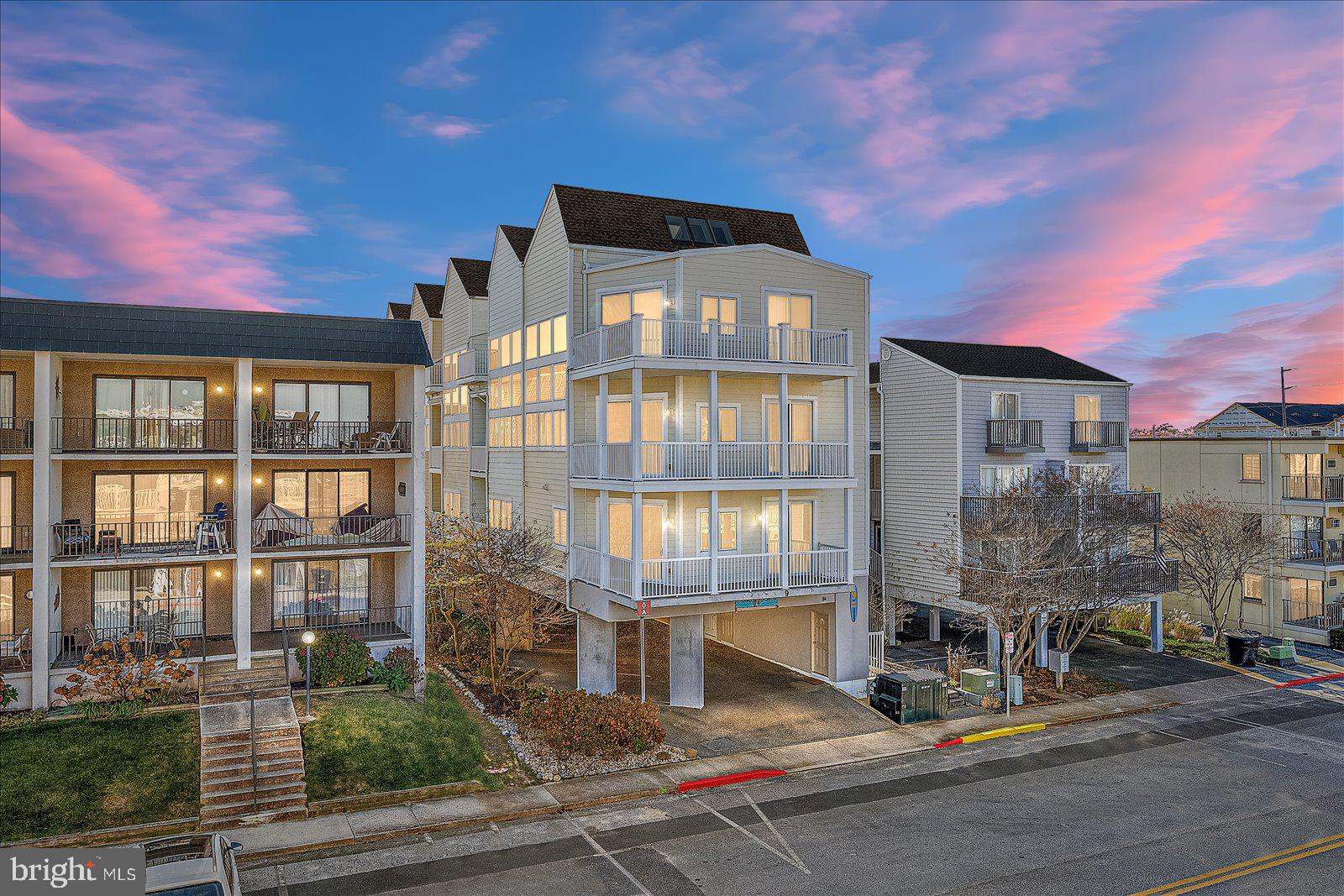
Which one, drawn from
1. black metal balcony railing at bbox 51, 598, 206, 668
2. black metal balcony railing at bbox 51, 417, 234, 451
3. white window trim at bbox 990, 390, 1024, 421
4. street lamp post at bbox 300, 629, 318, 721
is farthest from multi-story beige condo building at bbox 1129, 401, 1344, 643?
black metal balcony railing at bbox 51, 598, 206, 668

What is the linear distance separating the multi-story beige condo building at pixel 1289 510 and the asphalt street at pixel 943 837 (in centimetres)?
1819

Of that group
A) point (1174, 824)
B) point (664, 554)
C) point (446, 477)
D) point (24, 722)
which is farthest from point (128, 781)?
point (446, 477)

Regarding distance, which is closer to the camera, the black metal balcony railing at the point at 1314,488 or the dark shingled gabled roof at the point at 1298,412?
the black metal balcony railing at the point at 1314,488

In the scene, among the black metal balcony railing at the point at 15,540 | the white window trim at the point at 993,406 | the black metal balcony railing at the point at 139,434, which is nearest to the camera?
the black metal balcony railing at the point at 15,540

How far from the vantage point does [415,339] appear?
73.6 feet

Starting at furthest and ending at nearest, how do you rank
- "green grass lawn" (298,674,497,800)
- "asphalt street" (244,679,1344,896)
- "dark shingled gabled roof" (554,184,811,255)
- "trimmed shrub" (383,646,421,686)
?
"dark shingled gabled roof" (554,184,811,255)
"trimmed shrub" (383,646,421,686)
"green grass lawn" (298,674,497,800)
"asphalt street" (244,679,1344,896)

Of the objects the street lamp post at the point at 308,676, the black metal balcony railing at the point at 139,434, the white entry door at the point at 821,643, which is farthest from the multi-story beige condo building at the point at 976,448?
the black metal balcony railing at the point at 139,434

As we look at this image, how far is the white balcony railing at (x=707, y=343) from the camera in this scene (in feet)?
74.0

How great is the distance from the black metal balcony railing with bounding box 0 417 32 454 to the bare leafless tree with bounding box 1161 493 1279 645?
1414 inches

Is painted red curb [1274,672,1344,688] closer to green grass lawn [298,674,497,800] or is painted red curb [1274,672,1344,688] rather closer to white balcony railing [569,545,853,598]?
white balcony railing [569,545,853,598]

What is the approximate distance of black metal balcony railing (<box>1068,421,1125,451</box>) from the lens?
105ft

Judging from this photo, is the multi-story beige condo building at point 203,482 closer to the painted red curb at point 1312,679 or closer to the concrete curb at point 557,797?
the concrete curb at point 557,797

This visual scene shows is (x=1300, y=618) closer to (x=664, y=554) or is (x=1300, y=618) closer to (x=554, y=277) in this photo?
(x=664, y=554)

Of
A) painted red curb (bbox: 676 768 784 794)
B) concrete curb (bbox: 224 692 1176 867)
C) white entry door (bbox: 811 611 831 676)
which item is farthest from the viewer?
white entry door (bbox: 811 611 831 676)
